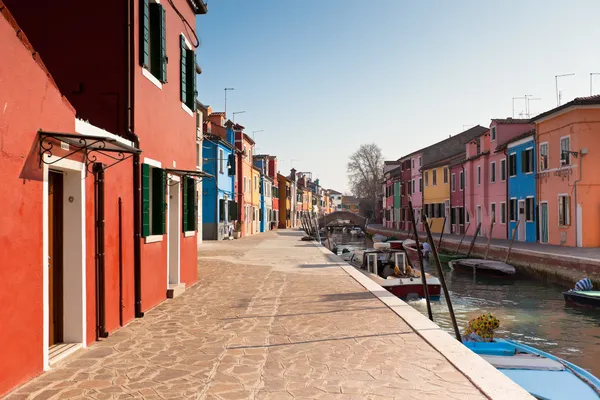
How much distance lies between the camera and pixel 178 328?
7480 millimetres

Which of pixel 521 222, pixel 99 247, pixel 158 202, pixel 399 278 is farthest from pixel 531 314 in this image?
pixel 521 222

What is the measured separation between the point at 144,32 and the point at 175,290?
4.76m

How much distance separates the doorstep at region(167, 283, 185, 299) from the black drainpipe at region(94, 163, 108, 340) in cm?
324

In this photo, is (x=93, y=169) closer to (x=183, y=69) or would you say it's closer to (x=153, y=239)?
(x=153, y=239)

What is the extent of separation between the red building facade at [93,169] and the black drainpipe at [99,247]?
17mm

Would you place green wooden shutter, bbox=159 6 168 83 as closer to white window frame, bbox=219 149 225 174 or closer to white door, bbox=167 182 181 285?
white door, bbox=167 182 181 285

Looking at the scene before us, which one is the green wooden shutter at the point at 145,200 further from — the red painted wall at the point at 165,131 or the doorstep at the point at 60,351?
the doorstep at the point at 60,351

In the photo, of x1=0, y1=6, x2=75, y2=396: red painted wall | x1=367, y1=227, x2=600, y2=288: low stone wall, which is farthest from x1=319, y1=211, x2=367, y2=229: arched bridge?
x1=0, y1=6, x2=75, y2=396: red painted wall

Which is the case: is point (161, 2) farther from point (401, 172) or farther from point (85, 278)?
point (401, 172)

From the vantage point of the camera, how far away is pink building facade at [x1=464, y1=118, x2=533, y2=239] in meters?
33.1

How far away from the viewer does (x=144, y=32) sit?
330 inches

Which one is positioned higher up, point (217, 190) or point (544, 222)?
point (217, 190)

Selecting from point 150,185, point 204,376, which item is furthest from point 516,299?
Result: point 204,376

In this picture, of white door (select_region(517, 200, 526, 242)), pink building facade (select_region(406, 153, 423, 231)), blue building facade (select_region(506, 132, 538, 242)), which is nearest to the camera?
blue building facade (select_region(506, 132, 538, 242))
